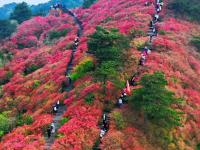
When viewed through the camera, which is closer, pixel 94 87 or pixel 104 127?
pixel 104 127

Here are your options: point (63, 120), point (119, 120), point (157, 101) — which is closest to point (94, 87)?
point (63, 120)

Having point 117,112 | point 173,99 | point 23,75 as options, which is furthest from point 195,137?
point 23,75

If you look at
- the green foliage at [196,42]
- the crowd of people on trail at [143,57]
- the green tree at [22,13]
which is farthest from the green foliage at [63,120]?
the green tree at [22,13]

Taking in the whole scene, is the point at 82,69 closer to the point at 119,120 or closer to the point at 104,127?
the point at 119,120

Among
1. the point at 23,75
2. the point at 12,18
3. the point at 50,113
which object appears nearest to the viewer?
the point at 50,113

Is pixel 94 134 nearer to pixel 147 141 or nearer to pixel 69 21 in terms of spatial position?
pixel 147 141

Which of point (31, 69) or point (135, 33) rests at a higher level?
point (135, 33)

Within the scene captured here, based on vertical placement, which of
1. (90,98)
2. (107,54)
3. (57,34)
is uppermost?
(107,54)

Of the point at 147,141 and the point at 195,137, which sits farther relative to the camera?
the point at 195,137
